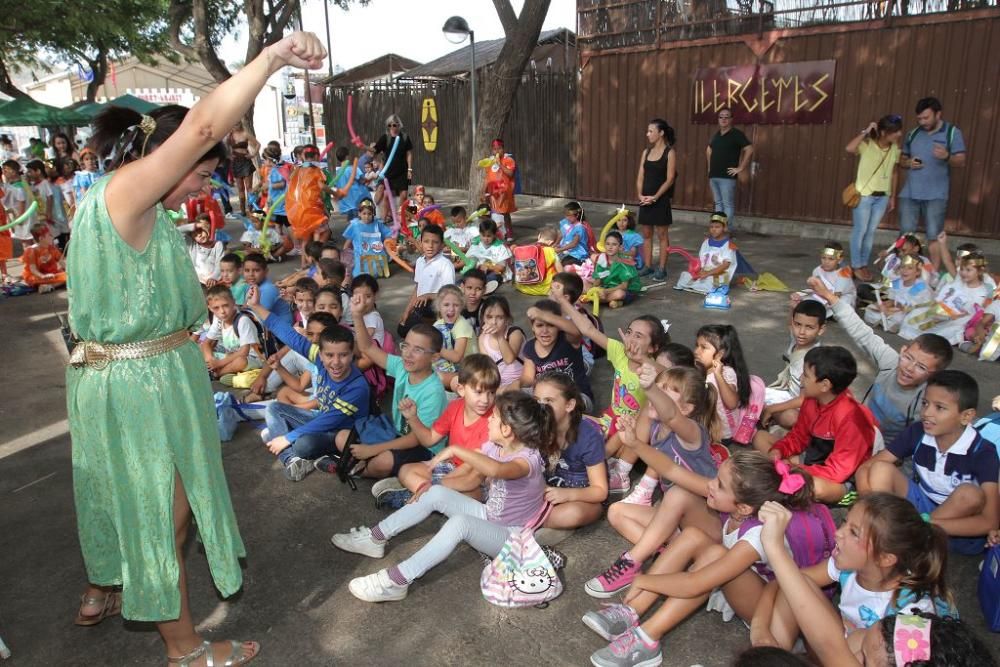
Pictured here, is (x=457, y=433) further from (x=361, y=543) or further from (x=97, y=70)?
(x=97, y=70)

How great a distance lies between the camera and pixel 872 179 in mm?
7336

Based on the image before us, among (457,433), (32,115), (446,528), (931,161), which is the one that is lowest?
(446,528)

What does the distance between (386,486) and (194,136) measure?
2378 mm

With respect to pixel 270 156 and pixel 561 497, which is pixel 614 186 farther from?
pixel 561 497

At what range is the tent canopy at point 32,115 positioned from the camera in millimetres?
18594

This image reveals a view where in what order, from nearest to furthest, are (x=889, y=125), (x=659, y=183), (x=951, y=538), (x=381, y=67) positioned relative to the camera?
(x=951, y=538) → (x=889, y=125) → (x=659, y=183) → (x=381, y=67)

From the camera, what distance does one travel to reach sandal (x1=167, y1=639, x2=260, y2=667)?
245 centimetres

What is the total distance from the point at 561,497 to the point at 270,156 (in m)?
10.5

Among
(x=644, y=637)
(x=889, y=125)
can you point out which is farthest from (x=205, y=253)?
(x=889, y=125)

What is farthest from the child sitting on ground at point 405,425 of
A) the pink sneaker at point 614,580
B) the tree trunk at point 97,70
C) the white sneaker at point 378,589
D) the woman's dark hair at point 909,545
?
the tree trunk at point 97,70

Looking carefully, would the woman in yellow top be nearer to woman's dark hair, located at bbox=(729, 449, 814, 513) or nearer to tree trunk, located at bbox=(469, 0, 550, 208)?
tree trunk, located at bbox=(469, 0, 550, 208)

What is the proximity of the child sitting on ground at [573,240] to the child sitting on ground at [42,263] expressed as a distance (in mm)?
5863

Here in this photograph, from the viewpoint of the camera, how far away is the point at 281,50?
6.18 ft

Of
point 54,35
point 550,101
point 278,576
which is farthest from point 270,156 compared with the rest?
point 54,35
